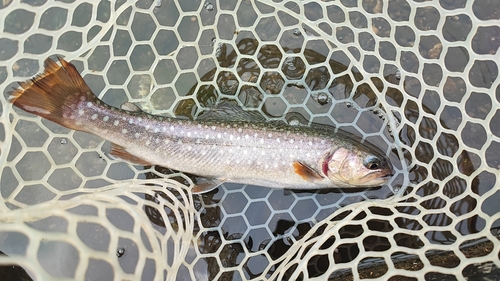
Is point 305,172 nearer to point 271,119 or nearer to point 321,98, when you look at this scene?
point 271,119

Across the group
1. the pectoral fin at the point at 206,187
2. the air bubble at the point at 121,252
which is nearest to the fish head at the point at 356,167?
the pectoral fin at the point at 206,187

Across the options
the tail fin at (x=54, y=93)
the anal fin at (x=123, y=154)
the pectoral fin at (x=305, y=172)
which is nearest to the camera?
the tail fin at (x=54, y=93)

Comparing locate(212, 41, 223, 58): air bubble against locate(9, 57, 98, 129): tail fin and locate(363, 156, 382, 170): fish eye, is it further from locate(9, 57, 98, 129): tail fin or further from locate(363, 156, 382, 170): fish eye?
locate(363, 156, 382, 170): fish eye

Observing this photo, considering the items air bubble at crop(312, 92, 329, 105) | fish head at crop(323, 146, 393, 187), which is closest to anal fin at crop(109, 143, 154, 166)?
fish head at crop(323, 146, 393, 187)

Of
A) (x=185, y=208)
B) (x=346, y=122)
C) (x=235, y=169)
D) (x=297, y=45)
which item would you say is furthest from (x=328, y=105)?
(x=185, y=208)

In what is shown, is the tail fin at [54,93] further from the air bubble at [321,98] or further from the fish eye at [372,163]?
the fish eye at [372,163]

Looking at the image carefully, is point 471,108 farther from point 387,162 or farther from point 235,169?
point 235,169
